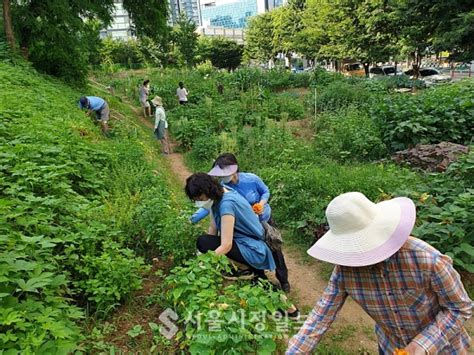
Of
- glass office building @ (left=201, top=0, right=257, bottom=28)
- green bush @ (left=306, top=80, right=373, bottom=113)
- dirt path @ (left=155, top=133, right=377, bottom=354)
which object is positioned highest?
glass office building @ (left=201, top=0, right=257, bottom=28)

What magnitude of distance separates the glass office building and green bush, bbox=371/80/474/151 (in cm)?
13677

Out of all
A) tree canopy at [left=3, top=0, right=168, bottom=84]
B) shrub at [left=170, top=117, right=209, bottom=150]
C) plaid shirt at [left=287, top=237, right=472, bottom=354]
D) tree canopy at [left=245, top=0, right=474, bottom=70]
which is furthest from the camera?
tree canopy at [left=245, top=0, right=474, bottom=70]

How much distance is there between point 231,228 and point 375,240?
150cm

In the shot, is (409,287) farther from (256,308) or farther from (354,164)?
(354,164)

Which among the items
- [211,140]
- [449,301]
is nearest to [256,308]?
[449,301]

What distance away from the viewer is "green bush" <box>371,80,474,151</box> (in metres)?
7.56

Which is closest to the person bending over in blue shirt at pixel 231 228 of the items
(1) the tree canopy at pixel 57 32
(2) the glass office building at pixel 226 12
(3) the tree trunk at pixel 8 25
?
(3) the tree trunk at pixel 8 25

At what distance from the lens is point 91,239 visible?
326 cm

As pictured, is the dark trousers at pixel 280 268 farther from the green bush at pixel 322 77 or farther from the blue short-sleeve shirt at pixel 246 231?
the green bush at pixel 322 77

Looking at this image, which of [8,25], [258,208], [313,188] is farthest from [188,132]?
[258,208]

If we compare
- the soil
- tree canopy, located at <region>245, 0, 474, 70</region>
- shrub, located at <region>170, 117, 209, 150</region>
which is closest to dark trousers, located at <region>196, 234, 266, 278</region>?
the soil

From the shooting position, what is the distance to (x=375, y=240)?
63.3 inches

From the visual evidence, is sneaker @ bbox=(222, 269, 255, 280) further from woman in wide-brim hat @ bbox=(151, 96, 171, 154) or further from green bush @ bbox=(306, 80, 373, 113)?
green bush @ bbox=(306, 80, 373, 113)

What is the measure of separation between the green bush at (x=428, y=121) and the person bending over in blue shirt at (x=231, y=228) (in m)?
Answer: 5.48
